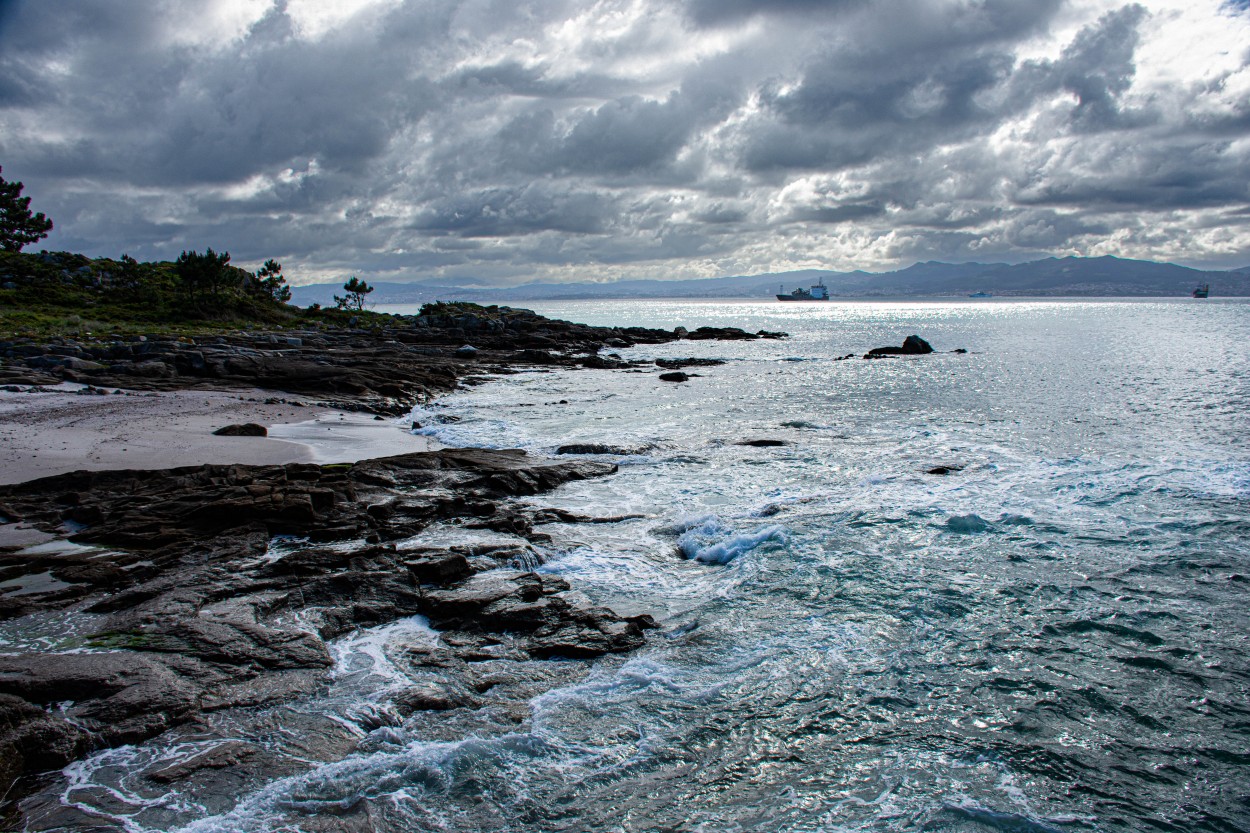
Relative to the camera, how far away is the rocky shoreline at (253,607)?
7.69 metres

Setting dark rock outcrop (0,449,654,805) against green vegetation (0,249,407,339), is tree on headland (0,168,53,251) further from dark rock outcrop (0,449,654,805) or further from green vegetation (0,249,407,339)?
dark rock outcrop (0,449,654,805)

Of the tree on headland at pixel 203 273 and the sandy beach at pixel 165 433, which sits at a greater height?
the tree on headland at pixel 203 273

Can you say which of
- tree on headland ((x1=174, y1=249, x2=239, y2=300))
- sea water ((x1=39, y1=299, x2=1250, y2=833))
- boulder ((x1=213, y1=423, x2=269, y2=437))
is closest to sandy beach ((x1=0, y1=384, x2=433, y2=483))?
boulder ((x1=213, y1=423, x2=269, y2=437))

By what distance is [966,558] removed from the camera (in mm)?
14273

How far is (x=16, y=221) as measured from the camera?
78250 mm

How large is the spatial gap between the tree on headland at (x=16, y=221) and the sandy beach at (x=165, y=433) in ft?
229

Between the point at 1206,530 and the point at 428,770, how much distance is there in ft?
59.7

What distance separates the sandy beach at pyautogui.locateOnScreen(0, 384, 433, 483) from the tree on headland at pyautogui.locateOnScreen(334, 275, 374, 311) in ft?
240

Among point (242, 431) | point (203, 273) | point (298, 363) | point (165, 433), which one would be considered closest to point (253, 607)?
point (242, 431)

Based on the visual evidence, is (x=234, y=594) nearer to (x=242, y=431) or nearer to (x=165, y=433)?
(x=242, y=431)

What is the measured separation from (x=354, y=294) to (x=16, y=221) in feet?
127

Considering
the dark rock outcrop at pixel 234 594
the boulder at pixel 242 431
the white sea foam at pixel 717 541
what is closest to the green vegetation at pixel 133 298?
the boulder at pixel 242 431

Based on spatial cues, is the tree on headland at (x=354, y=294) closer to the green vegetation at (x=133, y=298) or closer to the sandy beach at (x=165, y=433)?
the green vegetation at (x=133, y=298)

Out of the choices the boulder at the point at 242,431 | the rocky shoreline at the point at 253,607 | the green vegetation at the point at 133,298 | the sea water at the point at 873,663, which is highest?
the green vegetation at the point at 133,298
